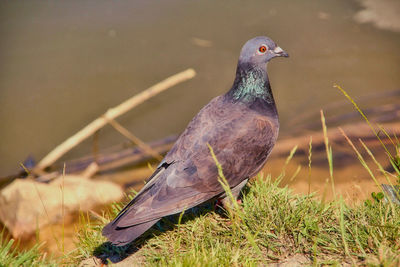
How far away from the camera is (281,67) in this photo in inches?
291

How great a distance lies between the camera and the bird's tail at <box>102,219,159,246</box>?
3012 mm

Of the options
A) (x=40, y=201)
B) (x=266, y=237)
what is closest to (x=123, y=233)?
(x=266, y=237)

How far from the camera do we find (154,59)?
763 centimetres

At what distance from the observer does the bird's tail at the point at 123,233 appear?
3012 mm

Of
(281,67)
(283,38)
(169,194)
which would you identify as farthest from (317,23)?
(169,194)

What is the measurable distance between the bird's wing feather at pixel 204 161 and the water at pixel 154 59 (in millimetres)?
2657

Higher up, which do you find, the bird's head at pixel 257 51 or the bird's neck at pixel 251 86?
the bird's head at pixel 257 51

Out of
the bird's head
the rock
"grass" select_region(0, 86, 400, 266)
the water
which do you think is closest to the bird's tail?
"grass" select_region(0, 86, 400, 266)

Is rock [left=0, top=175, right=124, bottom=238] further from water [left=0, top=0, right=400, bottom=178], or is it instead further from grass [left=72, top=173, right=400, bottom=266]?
grass [left=72, top=173, right=400, bottom=266]

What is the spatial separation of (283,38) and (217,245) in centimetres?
545

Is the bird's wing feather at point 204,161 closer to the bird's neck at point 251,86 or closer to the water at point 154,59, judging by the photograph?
the bird's neck at point 251,86

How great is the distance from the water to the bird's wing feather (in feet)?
8.72

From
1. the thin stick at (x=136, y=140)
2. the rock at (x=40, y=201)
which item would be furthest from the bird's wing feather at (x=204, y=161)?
the rock at (x=40, y=201)

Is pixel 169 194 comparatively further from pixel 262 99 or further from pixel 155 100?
pixel 155 100
